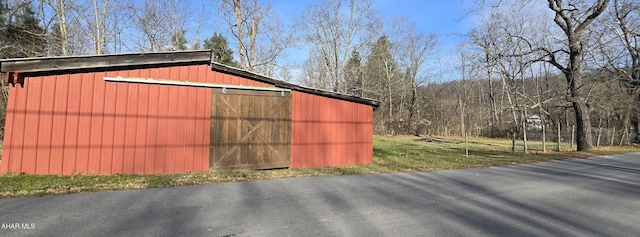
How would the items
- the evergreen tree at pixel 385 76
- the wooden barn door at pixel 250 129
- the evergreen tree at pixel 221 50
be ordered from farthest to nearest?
the evergreen tree at pixel 385 76, the evergreen tree at pixel 221 50, the wooden barn door at pixel 250 129

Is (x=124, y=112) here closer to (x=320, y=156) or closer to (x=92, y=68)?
(x=92, y=68)

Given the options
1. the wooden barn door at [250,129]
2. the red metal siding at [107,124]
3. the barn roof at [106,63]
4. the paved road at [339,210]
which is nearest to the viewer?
the paved road at [339,210]

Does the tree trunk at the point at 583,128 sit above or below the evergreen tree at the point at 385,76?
below

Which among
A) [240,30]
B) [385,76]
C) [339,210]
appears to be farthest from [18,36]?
[385,76]

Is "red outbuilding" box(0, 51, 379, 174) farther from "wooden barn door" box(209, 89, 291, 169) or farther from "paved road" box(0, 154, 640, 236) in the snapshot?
"paved road" box(0, 154, 640, 236)

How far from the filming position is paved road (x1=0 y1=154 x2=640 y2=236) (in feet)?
12.9

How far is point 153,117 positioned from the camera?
806cm

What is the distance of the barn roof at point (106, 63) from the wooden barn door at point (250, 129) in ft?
2.06

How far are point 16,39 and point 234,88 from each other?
750 inches

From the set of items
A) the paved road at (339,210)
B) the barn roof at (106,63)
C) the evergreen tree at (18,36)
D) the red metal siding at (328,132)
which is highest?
the evergreen tree at (18,36)

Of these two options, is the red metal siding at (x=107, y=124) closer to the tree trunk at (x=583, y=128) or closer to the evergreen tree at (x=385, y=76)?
the tree trunk at (x=583, y=128)

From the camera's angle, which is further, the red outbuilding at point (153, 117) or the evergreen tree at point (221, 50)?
the evergreen tree at point (221, 50)

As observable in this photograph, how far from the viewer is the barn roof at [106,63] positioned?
22.8 ft

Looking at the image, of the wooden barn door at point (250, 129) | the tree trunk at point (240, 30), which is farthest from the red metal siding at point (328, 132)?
the tree trunk at point (240, 30)
